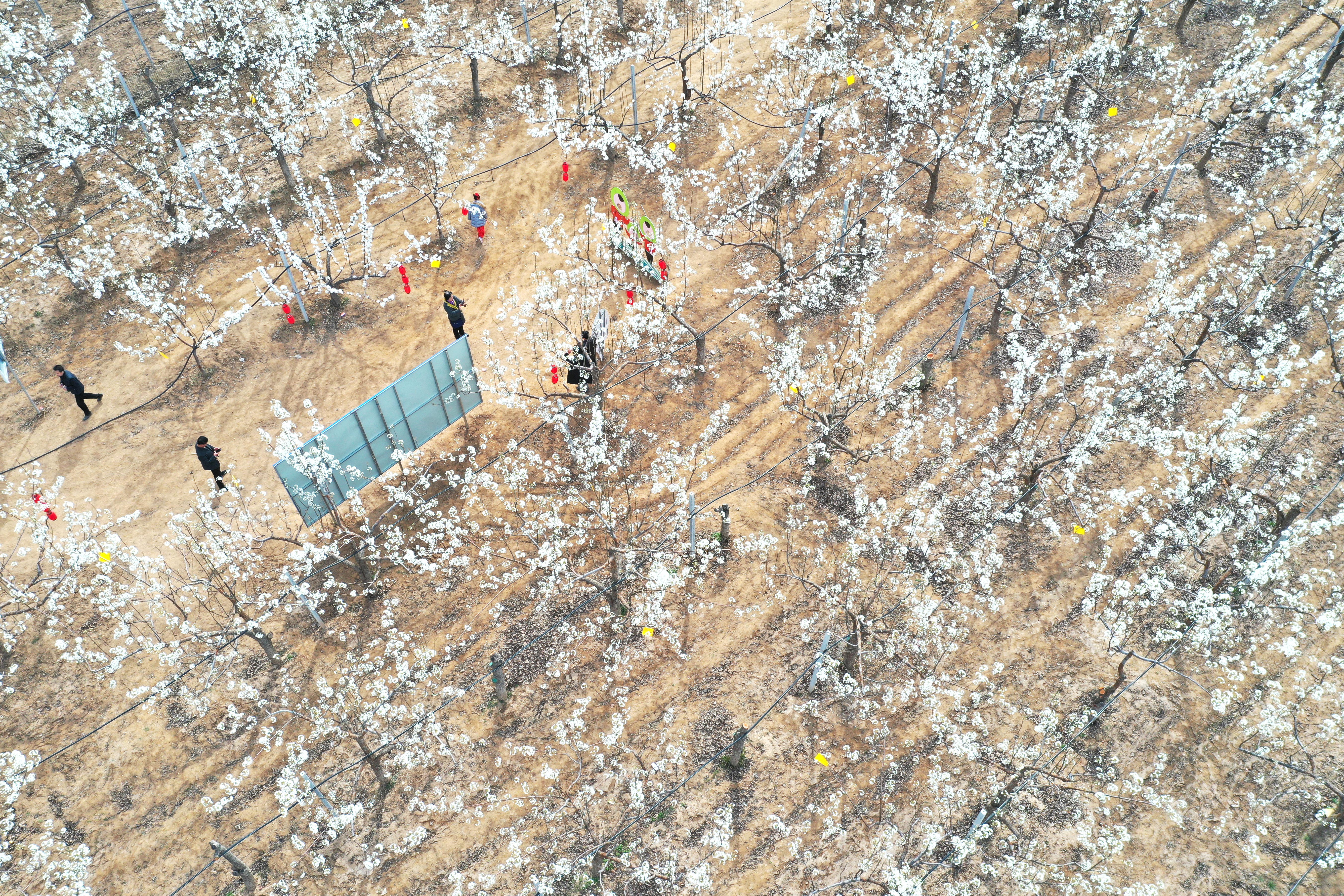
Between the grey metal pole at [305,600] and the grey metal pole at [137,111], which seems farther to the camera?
the grey metal pole at [137,111]

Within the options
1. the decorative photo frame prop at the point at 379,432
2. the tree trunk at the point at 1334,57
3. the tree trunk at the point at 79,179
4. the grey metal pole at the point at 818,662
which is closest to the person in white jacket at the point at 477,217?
the decorative photo frame prop at the point at 379,432

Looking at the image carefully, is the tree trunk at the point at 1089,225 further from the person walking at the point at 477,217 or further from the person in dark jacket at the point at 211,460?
the person in dark jacket at the point at 211,460

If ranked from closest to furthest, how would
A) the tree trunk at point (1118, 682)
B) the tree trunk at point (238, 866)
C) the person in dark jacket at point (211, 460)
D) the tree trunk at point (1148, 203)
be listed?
the tree trunk at point (238, 866)
the tree trunk at point (1118, 682)
the person in dark jacket at point (211, 460)
the tree trunk at point (1148, 203)

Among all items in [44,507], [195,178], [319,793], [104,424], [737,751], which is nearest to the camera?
[319,793]

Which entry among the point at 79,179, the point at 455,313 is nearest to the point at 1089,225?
the point at 455,313

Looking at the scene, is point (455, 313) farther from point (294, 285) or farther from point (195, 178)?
point (195, 178)

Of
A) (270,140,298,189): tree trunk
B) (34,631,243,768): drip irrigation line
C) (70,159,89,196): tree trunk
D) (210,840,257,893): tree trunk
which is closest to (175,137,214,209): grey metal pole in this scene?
(270,140,298,189): tree trunk

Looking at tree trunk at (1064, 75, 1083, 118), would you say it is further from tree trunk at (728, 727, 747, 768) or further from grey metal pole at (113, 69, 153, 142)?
grey metal pole at (113, 69, 153, 142)
